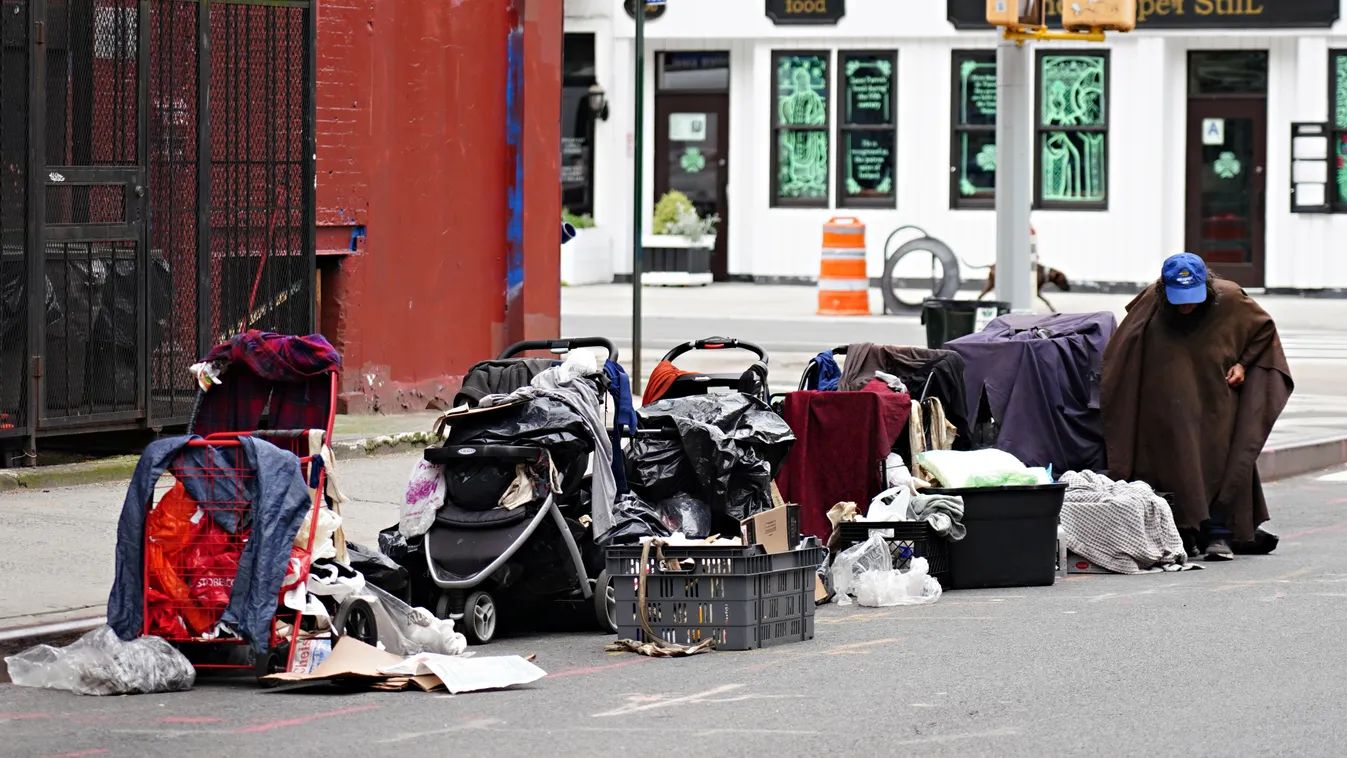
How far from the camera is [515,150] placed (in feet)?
52.5

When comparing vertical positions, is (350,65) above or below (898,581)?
above

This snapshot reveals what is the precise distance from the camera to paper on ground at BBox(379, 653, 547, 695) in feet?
26.0

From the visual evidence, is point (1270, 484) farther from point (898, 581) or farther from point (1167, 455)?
point (898, 581)

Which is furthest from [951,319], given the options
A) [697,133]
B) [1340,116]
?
[697,133]

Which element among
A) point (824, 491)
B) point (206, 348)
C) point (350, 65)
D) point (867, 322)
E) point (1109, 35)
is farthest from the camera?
point (1109, 35)

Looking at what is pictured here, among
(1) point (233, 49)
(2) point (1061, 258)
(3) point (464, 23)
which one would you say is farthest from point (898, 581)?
(2) point (1061, 258)

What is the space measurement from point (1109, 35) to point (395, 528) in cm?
2287

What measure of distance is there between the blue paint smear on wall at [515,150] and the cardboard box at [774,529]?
6267 millimetres

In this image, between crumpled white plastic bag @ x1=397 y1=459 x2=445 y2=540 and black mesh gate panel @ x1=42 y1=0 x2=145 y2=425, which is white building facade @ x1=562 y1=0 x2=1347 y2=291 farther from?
crumpled white plastic bag @ x1=397 y1=459 x2=445 y2=540

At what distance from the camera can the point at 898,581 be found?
10.3 m

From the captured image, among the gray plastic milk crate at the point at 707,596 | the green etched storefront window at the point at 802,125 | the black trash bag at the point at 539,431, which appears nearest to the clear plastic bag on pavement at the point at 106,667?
the black trash bag at the point at 539,431

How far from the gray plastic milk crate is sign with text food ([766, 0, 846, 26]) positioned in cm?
2359

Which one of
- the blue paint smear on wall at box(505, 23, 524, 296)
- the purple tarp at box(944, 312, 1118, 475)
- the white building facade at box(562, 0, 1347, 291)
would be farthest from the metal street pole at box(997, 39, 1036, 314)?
the white building facade at box(562, 0, 1347, 291)

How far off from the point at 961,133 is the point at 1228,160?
385cm
